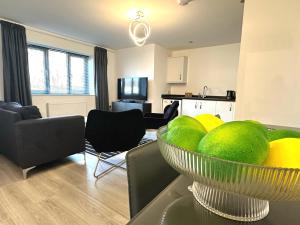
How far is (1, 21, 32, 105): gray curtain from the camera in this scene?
332cm

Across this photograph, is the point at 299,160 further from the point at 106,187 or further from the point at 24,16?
the point at 24,16

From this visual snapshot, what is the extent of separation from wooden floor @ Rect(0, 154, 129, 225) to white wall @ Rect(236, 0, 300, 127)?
5.46ft

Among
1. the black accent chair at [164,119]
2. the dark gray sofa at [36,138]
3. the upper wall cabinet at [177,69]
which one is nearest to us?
the dark gray sofa at [36,138]

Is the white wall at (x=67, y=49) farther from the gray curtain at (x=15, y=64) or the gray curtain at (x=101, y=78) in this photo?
the gray curtain at (x=15, y=64)

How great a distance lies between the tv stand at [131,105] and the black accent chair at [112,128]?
2695 millimetres

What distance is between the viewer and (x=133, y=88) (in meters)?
5.16

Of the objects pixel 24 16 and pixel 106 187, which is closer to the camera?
pixel 106 187

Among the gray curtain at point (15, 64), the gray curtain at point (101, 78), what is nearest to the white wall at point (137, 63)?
the gray curtain at point (101, 78)

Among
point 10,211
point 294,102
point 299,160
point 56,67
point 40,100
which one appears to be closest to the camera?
point 299,160

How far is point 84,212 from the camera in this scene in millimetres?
1394

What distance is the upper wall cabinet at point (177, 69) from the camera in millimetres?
5184

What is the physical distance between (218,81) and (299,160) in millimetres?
5031

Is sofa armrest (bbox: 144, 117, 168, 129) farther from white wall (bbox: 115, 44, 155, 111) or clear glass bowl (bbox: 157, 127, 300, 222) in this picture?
clear glass bowl (bbox: 157, 127, 300, 222)

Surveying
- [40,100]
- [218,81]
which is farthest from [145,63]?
[40,100]
